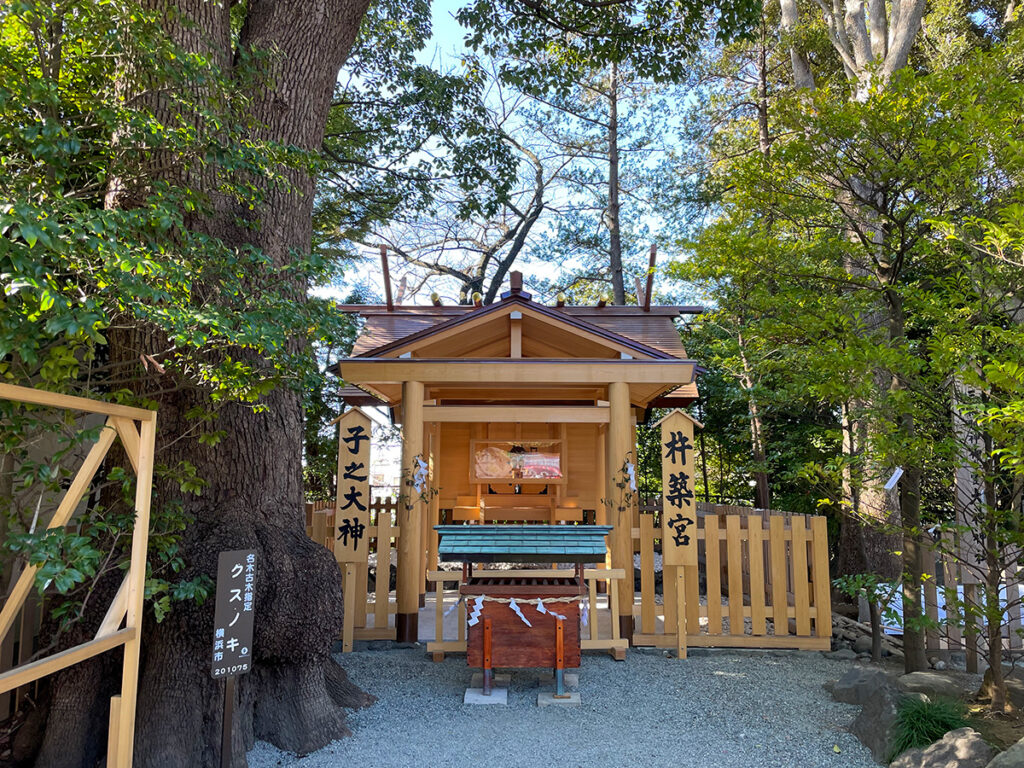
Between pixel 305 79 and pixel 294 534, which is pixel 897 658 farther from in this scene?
pixel 305 79

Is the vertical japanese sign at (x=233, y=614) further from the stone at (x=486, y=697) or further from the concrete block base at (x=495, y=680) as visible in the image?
the concrete block base at (x=495, y=680)

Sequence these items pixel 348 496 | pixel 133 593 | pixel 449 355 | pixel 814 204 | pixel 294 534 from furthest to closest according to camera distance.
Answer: pixel 449 355
pixel 348 496
pixel 814 204
pixel 294 534
pixel 133 593

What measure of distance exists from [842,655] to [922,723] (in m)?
2.69

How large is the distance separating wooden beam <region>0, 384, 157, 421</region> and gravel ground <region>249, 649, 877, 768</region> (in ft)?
8.15

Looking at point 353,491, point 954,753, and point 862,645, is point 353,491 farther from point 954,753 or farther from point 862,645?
point 862,645

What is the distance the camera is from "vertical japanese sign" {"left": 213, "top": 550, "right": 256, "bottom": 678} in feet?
12.0

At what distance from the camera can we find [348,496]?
705 centimetres

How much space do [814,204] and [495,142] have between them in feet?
16.8

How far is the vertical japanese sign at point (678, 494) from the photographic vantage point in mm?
6793

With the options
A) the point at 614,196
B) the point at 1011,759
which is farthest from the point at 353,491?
the point at 614,196

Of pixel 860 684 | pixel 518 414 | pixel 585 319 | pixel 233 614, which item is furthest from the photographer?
pixel 585 319

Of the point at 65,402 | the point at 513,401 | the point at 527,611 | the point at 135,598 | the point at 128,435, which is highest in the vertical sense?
the point at 513,401

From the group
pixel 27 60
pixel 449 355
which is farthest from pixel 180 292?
pixel 449 355

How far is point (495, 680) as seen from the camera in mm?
5812
